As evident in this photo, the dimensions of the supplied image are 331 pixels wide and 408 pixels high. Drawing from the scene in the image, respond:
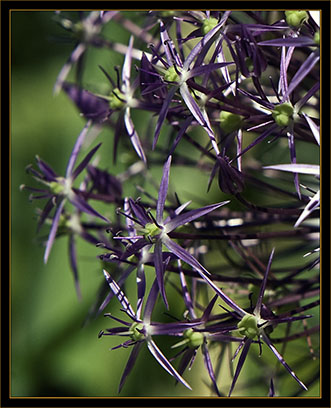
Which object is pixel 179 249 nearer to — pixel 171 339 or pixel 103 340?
pixel 171 339

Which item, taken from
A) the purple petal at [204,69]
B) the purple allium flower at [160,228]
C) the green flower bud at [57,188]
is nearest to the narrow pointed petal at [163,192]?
the purple allium flower at [160,228]

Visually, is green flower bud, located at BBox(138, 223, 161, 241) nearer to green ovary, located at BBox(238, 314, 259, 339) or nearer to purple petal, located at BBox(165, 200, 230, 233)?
purple petal, located at BBox(165, 200, 230, 233)

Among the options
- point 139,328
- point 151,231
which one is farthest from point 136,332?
point 151,231

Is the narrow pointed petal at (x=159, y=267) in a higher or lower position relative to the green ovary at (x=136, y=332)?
higher

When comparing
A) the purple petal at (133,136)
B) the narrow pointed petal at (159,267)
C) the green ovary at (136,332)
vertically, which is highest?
the purple petal at (133,136)

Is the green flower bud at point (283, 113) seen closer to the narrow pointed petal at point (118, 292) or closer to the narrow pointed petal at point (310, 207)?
the narrow pointed petal at point (310, 207)

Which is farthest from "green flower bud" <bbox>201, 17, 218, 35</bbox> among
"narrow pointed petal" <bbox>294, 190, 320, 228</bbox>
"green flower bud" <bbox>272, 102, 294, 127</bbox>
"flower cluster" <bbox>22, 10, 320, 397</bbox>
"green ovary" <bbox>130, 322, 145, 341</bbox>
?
"green ovary" <bbox>130, 322, 145, 341</bbox>
